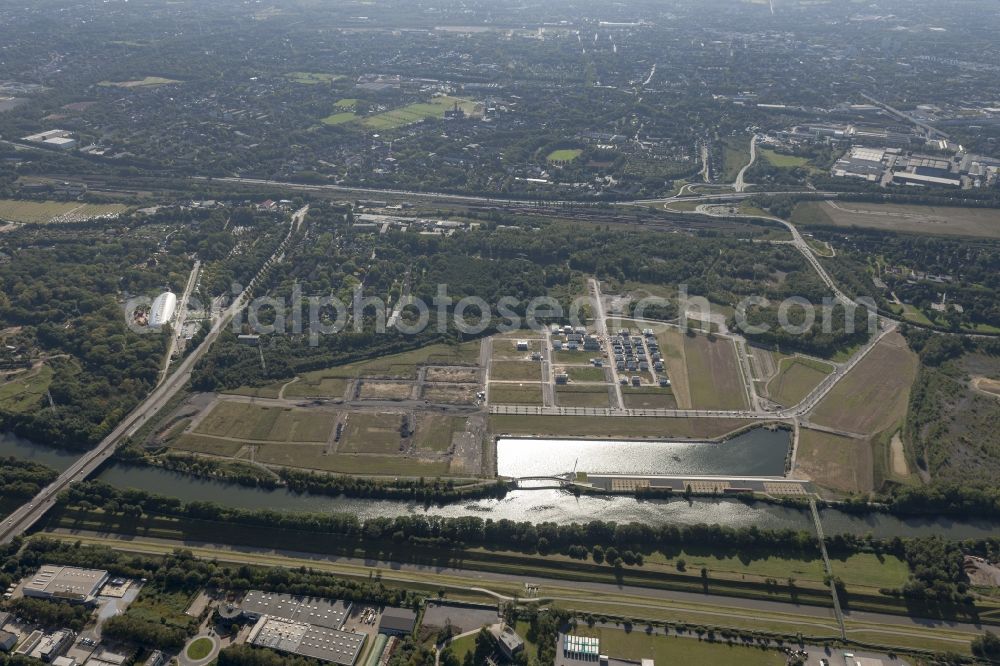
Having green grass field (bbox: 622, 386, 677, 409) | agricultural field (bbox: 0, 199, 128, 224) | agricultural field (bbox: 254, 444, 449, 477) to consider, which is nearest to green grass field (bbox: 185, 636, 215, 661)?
agricultural field (bbox: 254, 444, 449, 477)

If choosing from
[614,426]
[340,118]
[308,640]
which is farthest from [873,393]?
[340,118]

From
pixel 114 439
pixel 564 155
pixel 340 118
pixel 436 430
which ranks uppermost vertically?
pixel 340 118

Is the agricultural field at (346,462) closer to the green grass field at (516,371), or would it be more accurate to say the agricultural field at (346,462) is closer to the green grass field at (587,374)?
the green grass field at (516,371)

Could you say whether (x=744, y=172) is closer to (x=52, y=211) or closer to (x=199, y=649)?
(x=199, y=649)

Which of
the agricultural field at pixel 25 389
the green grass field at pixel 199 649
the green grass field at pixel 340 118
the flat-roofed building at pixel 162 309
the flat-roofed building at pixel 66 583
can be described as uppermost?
the green grass field at pixel 340 118

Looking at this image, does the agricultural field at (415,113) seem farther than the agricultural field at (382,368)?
Yes

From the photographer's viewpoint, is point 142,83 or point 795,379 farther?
point 142,83

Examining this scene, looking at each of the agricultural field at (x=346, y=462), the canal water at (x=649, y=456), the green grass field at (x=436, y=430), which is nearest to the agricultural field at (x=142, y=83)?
the agricultural field at (x=346, y=462)
